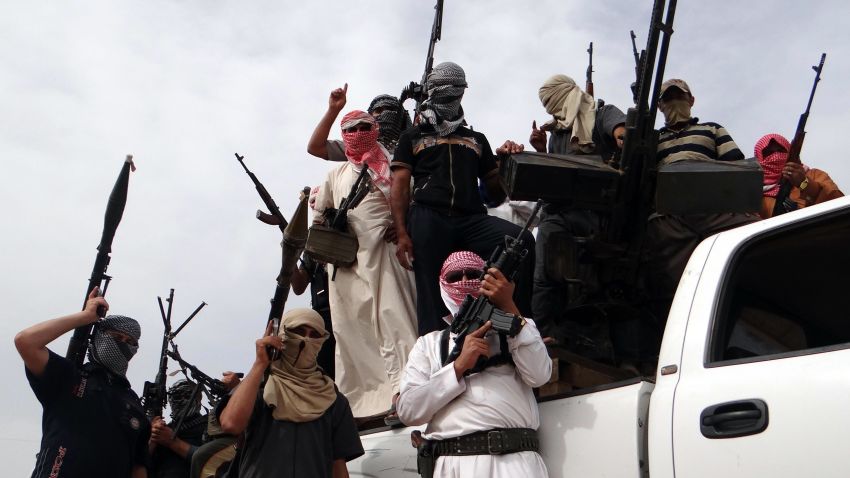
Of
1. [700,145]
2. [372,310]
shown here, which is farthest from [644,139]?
[372,310]

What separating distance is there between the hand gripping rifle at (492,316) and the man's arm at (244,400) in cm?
97

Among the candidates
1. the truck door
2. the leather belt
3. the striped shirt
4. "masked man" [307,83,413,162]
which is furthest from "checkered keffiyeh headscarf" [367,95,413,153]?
the truck door

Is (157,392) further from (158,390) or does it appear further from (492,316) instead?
(492,316)

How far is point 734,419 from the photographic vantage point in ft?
8.20

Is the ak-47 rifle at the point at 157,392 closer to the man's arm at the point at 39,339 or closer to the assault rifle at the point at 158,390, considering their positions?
the assault rifle at the point at 158,390

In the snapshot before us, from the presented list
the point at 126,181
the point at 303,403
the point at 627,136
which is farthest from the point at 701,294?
the point at 126,181

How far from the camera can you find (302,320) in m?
4.33

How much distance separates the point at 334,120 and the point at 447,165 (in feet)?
4.26

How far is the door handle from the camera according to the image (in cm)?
243

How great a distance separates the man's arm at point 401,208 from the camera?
5.21 meters

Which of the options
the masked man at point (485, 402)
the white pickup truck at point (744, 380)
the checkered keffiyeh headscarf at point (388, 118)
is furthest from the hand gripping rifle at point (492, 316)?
the checkered keffiyeh headscarf at point (388, 118)

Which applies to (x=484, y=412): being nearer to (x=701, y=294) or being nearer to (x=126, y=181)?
(x=701, y=294)

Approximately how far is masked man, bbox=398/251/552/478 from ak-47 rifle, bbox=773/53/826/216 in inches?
83.2

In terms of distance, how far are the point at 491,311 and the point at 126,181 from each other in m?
2.92
